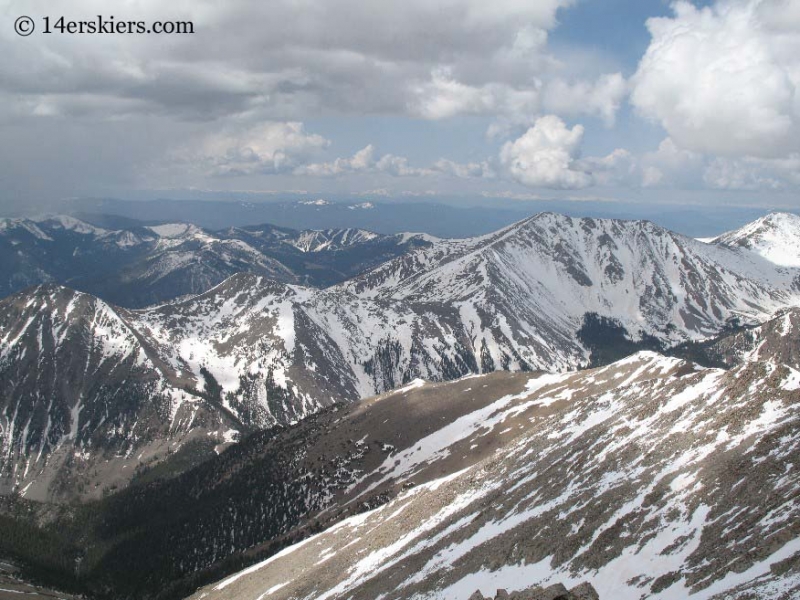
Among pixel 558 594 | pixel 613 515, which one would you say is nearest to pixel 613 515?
pixel 613 515

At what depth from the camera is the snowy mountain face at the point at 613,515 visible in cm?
4309

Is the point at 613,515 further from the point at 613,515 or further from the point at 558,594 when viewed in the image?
the point at 558,594

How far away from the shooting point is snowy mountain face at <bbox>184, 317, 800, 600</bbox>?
141 feet

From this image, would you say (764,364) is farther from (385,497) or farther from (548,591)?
(385,497)

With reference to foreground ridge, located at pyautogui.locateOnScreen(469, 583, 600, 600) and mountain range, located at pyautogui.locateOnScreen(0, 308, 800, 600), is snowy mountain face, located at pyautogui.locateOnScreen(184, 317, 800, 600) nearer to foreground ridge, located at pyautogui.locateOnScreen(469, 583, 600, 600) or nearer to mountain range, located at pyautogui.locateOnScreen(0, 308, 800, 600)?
mountain range, located at pyautogui.locateOnScreen(0, 308, 800, 600)

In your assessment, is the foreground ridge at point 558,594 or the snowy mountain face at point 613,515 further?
the snowy mountain face at point 613,515

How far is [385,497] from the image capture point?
6654 inches

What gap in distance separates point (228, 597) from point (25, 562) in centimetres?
11199

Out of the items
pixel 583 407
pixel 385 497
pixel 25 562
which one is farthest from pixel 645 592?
pixel 25 562

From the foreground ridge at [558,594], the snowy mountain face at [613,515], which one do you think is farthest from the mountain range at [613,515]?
the foreground ridge at [558,594]

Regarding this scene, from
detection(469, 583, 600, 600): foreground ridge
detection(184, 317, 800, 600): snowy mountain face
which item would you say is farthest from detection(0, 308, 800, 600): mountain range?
detection(469, 583, 600, 600): foreground ridge

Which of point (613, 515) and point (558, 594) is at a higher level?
point (558, 594)

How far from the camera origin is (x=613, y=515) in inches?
2339

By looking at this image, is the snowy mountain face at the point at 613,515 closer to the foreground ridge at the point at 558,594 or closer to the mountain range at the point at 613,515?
the mountain range at the point at 613,515
